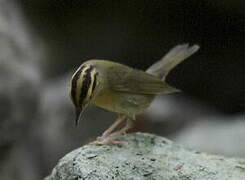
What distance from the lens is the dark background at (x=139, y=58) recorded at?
9.05 m

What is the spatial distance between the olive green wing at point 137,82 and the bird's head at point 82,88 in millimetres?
774

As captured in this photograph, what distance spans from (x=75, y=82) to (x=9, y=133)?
132 inches

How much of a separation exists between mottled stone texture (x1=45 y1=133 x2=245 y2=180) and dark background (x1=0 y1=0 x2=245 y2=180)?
10.5ft

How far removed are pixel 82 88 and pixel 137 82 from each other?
1340 mm

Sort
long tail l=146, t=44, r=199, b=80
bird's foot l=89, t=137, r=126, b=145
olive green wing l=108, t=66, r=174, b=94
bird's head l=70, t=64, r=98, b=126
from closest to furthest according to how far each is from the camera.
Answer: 1. bird's head l=70, t=64, r=98, b=126
2. bird's foot l=89, t=137, r=126, b=145
3. olive green wing l=108, t=66, r=174, b=94
4. long tail l=146, t=44, r=199, b=80

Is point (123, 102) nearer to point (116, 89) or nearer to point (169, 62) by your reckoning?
point (116, 89)

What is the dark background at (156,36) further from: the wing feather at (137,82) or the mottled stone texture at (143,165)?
the mottled stone texture at (143,165)

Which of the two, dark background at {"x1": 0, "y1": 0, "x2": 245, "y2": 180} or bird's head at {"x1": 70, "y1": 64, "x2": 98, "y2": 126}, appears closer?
bird's head at {"x1": 70, "y1": 64, "x2": 98, "y2": 126}

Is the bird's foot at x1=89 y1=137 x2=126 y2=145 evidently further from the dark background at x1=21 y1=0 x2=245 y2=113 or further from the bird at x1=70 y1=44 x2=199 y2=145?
the dark background at x1=21 y1=0 x2=245 y2=113

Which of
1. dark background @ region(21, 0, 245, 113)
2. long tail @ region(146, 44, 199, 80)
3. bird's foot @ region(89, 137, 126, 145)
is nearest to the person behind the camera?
bird's foot @ region(89, 137, 126, 145)

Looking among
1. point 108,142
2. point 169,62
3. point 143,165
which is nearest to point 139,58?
point 169,62

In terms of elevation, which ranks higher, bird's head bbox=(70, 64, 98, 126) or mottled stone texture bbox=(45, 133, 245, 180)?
bird's head bbox=(70, 64, 98, 126)

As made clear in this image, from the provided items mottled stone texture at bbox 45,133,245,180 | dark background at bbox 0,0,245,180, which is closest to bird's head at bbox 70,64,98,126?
mottled stone texture at bbox 45,133,245,180

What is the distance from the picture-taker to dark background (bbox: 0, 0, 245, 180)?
9055 millimetres
